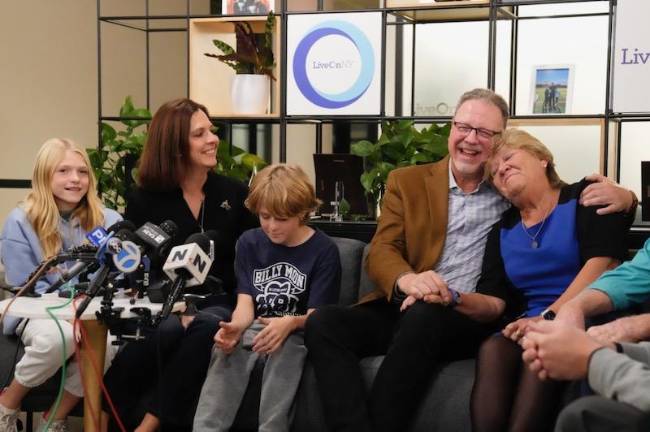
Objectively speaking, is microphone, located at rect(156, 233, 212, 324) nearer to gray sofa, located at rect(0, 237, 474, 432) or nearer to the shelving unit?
gray sofa, located at rect(0, 237, 474, 432)

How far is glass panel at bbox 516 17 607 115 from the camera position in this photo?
19.2 ft

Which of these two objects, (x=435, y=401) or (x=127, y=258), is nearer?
(x=127, y=258)

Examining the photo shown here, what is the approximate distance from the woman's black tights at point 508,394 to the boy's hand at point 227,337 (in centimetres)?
78

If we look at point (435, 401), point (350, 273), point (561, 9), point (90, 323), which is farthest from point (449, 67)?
point (90, 323)

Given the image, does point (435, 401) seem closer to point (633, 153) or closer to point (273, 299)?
point (273, 299)

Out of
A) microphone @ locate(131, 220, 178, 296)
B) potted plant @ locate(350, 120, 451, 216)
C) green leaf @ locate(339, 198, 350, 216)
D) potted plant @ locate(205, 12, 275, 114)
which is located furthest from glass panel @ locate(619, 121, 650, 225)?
microphone @ locate(131, 220, 178, 296)

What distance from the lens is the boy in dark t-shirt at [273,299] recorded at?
3094mm

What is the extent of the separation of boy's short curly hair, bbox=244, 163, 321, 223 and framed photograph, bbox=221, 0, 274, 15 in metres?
1.47

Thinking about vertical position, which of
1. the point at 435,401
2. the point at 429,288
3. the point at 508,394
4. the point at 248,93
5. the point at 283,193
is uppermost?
the point at 248,93

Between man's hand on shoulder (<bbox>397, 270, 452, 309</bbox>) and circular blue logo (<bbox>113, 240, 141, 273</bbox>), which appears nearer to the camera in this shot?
circular blue logo (<bbox>113, 240, 141, 273</bbox>)

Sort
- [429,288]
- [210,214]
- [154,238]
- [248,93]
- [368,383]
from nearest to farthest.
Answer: [154,238] < [429,288] < [368,383] < [210,214] < [248,93]

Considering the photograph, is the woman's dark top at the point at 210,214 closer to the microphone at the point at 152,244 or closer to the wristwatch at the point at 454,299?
the microphone at the point at 152,244

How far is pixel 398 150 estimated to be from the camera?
13.7ft

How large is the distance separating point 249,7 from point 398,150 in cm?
105
